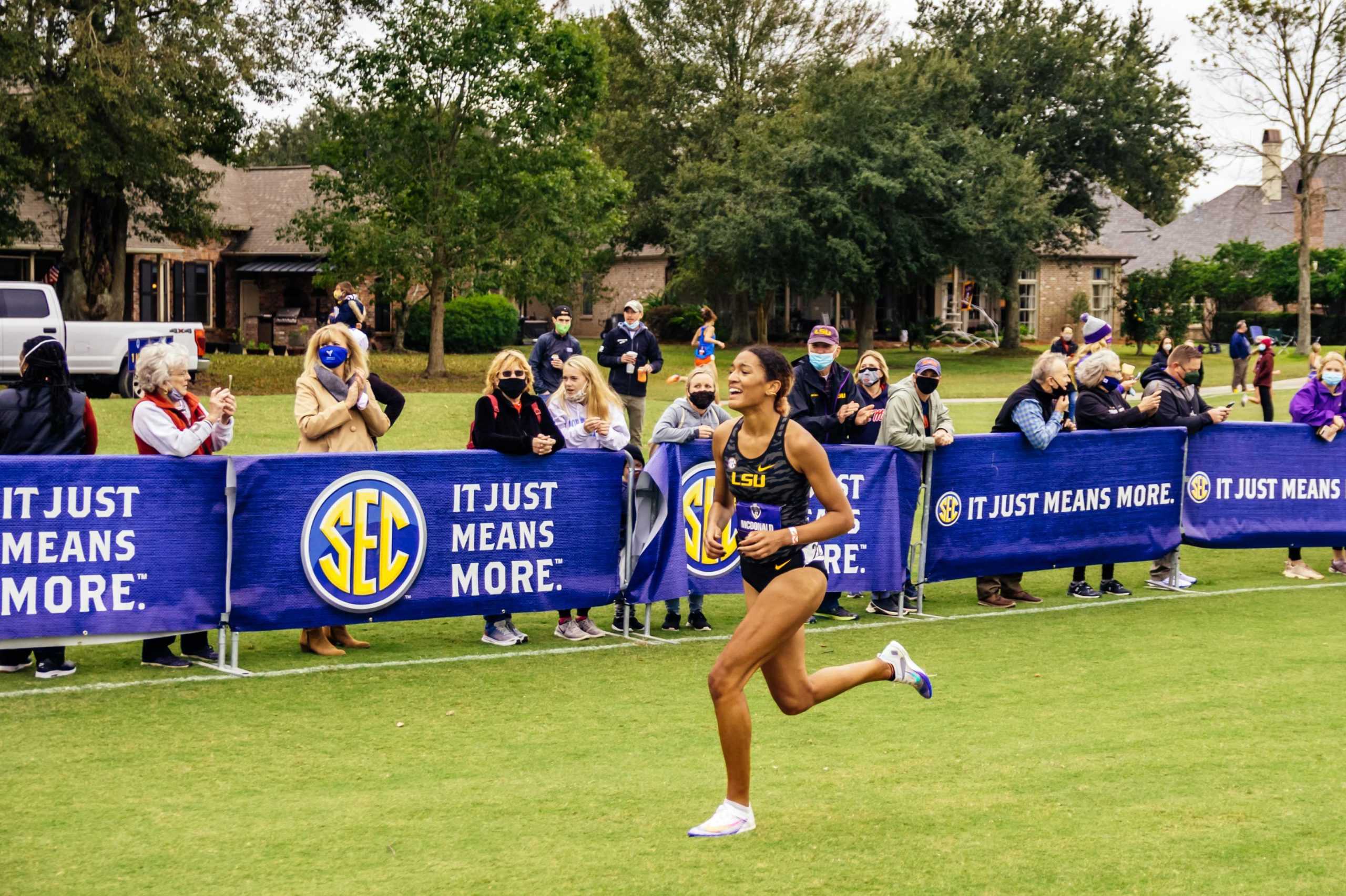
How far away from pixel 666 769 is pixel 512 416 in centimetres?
335

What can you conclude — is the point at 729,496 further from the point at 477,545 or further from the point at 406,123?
the point at 406,123

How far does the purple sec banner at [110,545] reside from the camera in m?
8.00

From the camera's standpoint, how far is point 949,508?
36.5ft

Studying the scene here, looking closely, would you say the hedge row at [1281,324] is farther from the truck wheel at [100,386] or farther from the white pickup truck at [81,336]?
the truck wheel at [100,386]

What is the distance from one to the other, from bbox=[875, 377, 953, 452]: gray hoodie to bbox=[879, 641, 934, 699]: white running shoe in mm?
4135

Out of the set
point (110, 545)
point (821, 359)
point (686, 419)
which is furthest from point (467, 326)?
point (110, 545)

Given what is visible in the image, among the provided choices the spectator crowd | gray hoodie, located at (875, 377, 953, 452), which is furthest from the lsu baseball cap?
gray hoodie, located at (875, 377, 953, 452)

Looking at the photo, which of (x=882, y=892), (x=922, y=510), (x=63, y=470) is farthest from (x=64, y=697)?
(x=922, y=510)

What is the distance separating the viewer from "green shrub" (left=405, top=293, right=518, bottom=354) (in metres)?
46.3

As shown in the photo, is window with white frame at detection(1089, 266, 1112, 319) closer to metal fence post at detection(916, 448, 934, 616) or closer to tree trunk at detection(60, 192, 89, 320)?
tree trunk at detection(60, 192, 89, 320)

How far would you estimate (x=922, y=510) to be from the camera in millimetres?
11133

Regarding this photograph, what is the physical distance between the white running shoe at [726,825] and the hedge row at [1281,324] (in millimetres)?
58958

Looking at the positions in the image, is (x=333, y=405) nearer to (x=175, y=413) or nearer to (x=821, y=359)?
(x=175, y=413)

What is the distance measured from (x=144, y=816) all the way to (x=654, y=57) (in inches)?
2295
